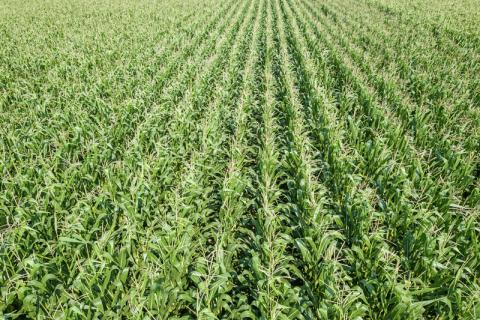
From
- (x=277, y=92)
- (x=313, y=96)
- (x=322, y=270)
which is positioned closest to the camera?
(x=322, y=270)

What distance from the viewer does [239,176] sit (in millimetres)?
5520

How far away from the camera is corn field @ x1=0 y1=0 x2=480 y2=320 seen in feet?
11.3

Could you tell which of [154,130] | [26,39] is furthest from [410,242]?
[26,39]

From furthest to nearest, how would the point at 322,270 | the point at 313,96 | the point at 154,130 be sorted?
the point at 313,96, the point at 154,130, the point at 322,270

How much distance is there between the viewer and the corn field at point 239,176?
3439 mm

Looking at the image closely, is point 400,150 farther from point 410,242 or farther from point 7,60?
point 7,60

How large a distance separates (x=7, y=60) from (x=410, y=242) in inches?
504

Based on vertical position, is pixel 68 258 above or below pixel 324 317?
below

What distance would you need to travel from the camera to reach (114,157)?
20.1 ft

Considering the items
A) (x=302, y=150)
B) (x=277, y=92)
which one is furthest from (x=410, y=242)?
(x=277, y=92)

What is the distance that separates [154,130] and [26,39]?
11.6 m

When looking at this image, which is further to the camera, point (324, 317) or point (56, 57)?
point (56, 57)

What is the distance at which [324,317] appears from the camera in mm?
3070

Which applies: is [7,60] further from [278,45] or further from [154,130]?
[278,45]
